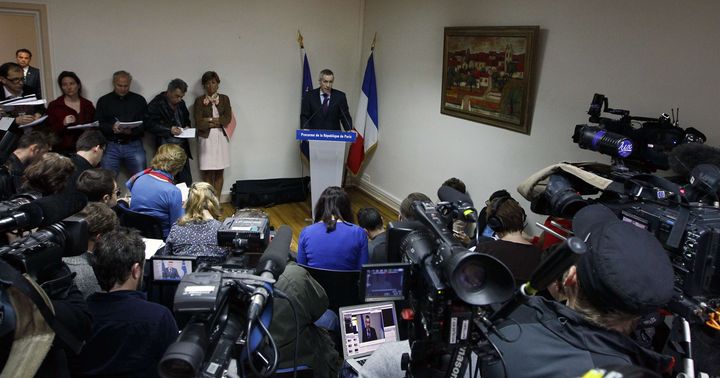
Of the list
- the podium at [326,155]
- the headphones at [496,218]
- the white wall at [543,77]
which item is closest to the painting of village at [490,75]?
the white wall at [543,77]

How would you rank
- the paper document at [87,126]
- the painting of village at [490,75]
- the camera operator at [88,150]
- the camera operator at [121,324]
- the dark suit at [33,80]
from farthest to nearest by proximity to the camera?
the dark suit at [33,80] < the paper document at [87,126] < the painting of village at [490,75] < the camera operator at [88,150] < the camera operator at [121,324]

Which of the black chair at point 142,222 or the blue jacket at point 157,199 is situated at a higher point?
the blue jacket at point 157,199

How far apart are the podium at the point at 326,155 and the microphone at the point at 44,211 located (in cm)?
341

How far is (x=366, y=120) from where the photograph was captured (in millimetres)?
5789

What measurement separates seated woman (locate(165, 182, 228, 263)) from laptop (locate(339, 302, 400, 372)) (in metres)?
0.68

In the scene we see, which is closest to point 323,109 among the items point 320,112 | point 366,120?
point 320,112

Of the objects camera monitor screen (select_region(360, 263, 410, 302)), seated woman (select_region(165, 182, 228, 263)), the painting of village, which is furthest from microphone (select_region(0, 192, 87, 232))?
the painting of village

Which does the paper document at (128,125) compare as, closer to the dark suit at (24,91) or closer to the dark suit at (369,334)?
the dark suit at (24,91)

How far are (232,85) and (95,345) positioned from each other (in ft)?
13.9

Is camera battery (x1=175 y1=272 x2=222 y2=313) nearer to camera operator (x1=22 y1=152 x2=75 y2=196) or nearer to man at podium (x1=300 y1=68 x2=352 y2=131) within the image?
camera operator (x1=22 y1=152 x2=75 y2=196)

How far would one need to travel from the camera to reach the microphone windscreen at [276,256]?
1.13 meters

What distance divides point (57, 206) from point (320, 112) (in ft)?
14.1

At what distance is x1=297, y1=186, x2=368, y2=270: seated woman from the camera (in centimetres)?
254

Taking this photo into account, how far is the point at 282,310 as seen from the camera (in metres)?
1.93
